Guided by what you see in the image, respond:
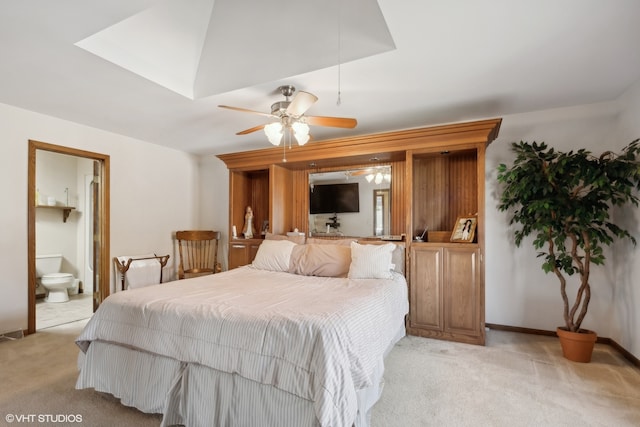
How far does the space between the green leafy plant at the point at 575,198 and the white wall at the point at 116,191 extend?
4.57 m

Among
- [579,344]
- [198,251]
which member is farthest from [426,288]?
[198,251]

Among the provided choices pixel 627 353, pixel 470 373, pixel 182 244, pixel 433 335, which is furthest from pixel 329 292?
pixel 182 244

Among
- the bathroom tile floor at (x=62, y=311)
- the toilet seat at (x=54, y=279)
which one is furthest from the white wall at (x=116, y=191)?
the toilet seat at (x=54, y=279)

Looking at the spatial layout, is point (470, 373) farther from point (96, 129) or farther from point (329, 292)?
point (96, 129)

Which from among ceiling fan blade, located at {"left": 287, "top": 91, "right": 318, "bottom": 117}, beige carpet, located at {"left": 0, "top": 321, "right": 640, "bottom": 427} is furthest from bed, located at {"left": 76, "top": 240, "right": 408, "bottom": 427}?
ceiling fan blade, located at {"left": 287, "top": 91, "right": 318, "bottom": 117}

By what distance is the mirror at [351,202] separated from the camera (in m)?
3.87

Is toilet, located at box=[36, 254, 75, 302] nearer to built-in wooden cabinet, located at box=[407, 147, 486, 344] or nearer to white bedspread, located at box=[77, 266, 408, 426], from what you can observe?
white bedspread, located at box=[77, 266, 408, 426]

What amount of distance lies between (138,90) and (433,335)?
12.2ft

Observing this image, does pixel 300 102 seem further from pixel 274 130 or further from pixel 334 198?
pixel 334 198

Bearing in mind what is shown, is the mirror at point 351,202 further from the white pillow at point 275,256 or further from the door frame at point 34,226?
the door frame at point 34,226

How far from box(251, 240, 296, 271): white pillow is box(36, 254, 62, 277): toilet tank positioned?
3799 mm

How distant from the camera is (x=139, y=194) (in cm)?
443

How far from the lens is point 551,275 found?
3.26 m

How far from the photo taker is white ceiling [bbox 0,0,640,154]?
1.83 m
